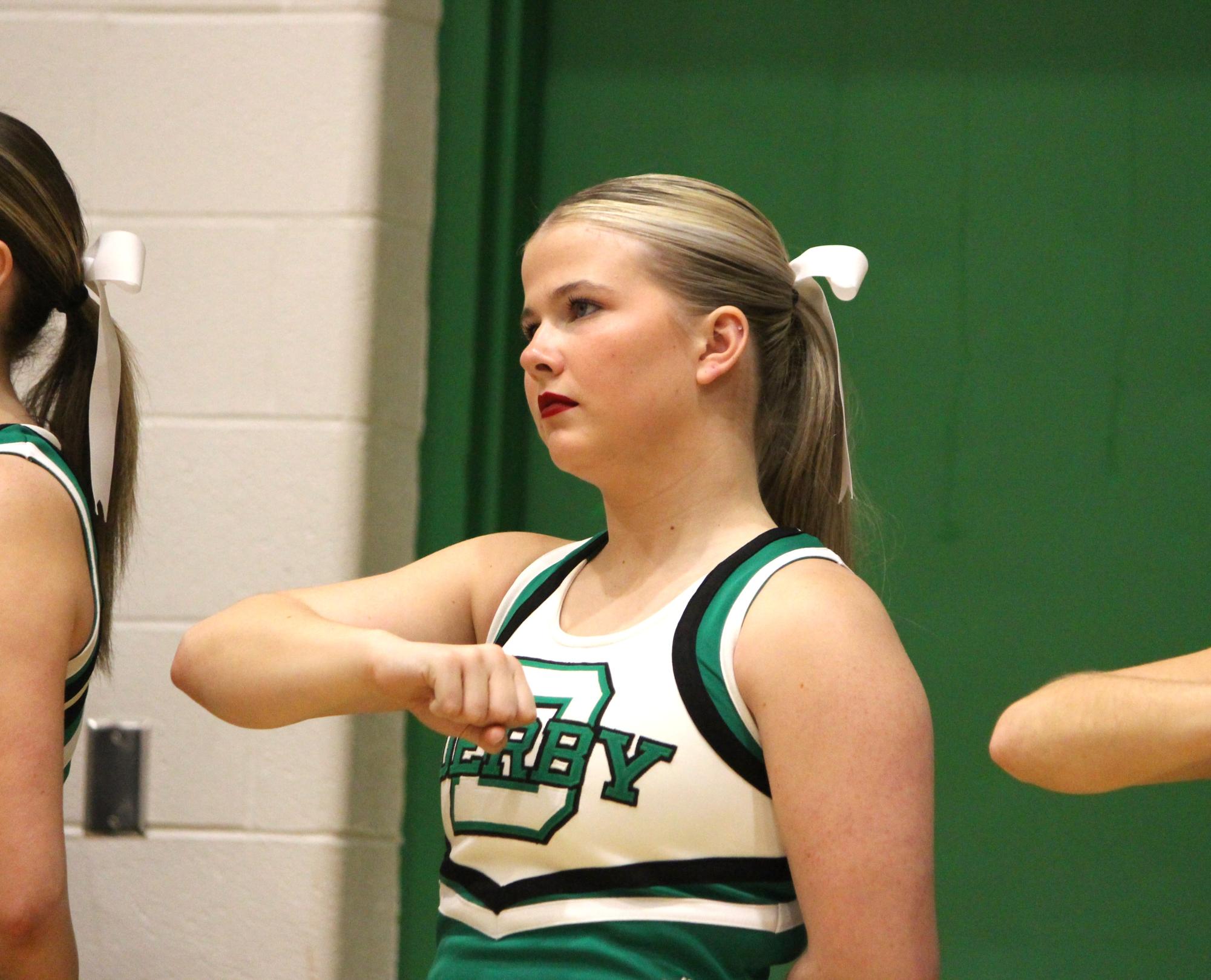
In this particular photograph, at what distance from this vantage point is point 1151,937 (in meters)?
1.86

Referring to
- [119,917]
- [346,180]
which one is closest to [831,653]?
[346,180]

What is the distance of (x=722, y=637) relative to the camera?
119 cm

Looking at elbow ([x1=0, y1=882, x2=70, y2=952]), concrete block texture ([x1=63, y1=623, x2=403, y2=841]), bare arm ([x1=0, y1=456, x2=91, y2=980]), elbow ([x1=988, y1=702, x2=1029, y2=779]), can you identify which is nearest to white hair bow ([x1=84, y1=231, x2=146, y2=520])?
bare arm ([x1=0, y1=456, x2=91, y2=980])

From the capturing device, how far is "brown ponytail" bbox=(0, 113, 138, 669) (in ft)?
4.86

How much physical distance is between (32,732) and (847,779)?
726 mm

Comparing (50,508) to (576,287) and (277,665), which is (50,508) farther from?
(576,287)

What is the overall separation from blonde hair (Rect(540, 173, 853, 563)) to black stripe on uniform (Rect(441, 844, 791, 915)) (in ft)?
1.28

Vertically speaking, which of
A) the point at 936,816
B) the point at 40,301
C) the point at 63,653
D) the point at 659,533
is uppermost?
the point at 40,301

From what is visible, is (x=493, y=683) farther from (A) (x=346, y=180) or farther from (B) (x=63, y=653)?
(A) (x=346, y=180)

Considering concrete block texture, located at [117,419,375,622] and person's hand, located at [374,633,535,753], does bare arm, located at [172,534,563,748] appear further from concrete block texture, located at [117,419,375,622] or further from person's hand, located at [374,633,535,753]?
concrete block texture, located at [117,419,375,622]

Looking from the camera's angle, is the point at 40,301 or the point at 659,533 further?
the point at 40,301

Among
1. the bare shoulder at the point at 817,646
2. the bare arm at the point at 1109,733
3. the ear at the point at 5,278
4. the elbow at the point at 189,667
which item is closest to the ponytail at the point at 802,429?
the bare shoulder at the point at 817,646

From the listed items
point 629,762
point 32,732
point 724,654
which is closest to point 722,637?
point 724,654

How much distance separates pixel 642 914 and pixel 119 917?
1.12 metres
